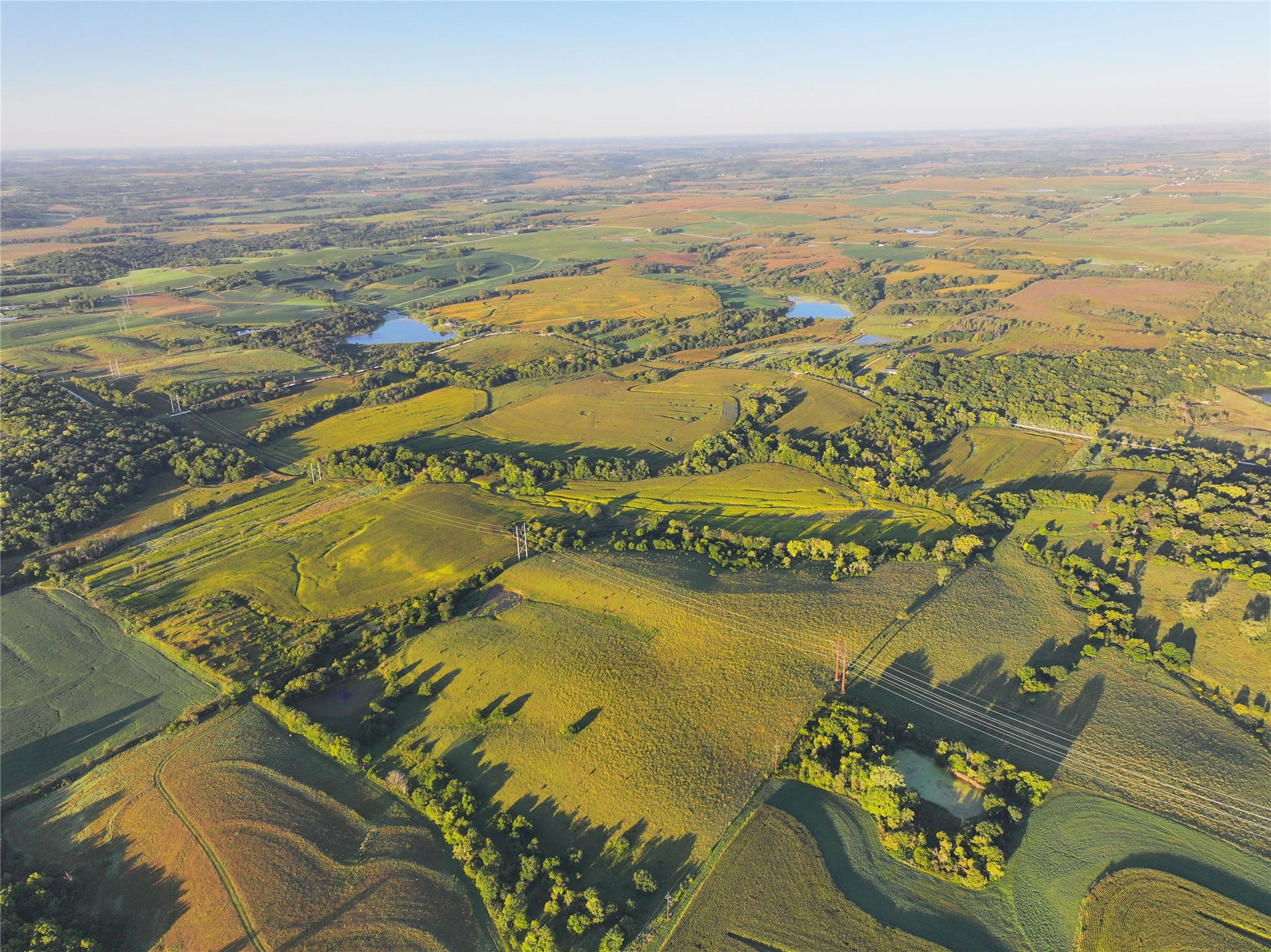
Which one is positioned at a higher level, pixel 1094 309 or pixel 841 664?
pixel 1094 309

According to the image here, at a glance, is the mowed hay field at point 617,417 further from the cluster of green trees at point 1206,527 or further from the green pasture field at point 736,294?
the green pasture field at point 736,294

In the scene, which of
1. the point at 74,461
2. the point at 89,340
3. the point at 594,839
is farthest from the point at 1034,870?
the point at 89,340

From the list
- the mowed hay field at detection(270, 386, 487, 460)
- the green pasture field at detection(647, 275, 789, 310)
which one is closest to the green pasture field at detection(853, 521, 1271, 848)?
the mowed hay field at detection(270, 386, 487, 460)

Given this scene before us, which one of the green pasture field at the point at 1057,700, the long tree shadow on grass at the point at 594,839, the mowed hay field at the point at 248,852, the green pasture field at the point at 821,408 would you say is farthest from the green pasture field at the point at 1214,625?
the mowed hay field at the point at 248,852

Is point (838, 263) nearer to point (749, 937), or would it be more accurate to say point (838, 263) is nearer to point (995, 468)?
point (995, 468)

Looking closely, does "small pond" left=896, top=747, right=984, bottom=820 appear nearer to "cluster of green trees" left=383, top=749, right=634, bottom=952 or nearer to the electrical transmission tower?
the electrical transmission tower

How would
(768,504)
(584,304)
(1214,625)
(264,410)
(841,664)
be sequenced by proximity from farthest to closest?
(584,304), (264,410), (768,504), (1214,625), (841,664)

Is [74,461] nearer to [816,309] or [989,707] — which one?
[989,707]

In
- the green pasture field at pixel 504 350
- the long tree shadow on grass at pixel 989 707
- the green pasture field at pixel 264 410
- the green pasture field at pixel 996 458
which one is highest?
the green pasture field at pixel 504 350
